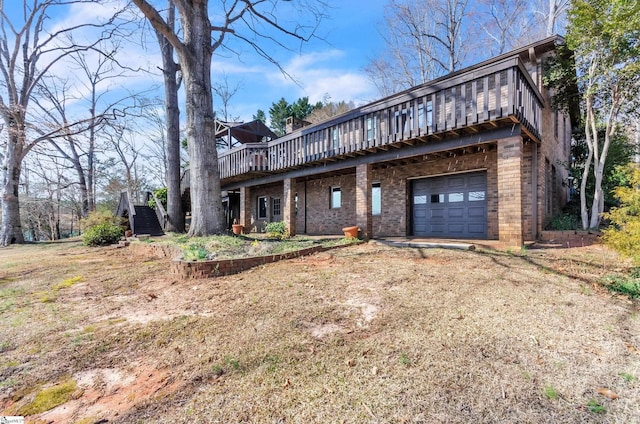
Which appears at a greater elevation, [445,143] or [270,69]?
[270,69]

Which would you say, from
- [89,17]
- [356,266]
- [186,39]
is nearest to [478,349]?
[356,266]

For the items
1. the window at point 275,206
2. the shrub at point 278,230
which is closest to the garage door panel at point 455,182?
the shrub at point 278,230

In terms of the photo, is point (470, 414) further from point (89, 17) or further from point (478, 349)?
point (89, 17)

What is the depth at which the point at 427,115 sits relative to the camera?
714 centimetres

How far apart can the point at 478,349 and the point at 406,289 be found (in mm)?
1510

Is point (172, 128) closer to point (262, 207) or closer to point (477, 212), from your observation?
point (262, 207)

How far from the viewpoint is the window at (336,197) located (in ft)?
40.4

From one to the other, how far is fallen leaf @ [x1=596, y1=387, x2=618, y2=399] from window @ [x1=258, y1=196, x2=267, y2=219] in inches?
591

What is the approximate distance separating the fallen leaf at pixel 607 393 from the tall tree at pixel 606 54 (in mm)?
8557

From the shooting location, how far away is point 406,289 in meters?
3.75

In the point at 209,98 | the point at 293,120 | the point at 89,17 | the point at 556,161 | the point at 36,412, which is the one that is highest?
the point at 89,17

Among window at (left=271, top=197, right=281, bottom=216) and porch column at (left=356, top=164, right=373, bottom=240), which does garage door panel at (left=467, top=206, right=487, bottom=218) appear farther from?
window at (left=271, top=197, right=281, bottom=216)

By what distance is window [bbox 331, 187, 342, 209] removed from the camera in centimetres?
1232

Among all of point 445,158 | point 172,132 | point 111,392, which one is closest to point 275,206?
point 172,132
